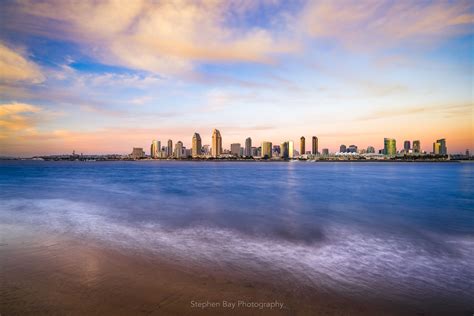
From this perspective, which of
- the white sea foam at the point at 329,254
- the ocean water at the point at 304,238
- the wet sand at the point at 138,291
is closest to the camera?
the wet sand at the point at 138,291

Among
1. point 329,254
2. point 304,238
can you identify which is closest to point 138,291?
point 329,254

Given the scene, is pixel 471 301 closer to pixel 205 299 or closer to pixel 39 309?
pixel 205 299

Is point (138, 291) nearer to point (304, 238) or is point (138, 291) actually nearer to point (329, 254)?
point (329, 254)

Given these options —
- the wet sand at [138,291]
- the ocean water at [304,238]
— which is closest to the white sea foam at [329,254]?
the ocean water at [304,238]

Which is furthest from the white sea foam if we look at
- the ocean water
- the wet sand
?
the wet sand

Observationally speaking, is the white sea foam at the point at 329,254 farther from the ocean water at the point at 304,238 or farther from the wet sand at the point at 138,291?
the wet sand at the point at 138,291
